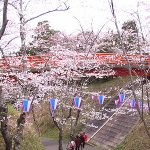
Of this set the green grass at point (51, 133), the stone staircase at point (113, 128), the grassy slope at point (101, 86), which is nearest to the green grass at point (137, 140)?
the stone staircase at point (113, 128)

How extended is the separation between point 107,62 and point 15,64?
34.0ft

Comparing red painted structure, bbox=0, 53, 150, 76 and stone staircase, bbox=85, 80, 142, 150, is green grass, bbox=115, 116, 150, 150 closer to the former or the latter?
stone staircase, bbox=85, 80, 142, 150

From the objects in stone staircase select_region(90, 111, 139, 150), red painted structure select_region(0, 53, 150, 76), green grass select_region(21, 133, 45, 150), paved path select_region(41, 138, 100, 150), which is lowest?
paved path select_region(41, 138, 100, 150)

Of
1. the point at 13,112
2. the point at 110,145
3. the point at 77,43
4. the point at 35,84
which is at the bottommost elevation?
the point at 110,145

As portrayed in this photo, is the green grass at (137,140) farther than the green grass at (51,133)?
No

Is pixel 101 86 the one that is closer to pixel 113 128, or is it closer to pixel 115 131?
pixel 113 128

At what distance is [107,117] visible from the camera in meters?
Answer: 26.2

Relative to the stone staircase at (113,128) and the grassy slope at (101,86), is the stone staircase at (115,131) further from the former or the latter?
the grassy slope at (101,86)

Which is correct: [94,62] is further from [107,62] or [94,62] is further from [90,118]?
[90,118]

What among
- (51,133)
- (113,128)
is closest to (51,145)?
(51,133)

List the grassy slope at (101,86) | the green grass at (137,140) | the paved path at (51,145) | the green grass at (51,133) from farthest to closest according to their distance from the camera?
the grassy slope at (101,86)
the green grass at (51,133)
the paved path at (51,145)
the green grass at (137,140)

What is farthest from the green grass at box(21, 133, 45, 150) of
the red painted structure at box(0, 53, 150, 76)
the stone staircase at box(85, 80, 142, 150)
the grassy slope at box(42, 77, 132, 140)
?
the grassy slope at box(42, 77, 132, 140)

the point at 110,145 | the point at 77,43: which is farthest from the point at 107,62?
the point at 110,145

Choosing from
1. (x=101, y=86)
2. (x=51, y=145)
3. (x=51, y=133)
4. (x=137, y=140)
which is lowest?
(x=51, y=145)
